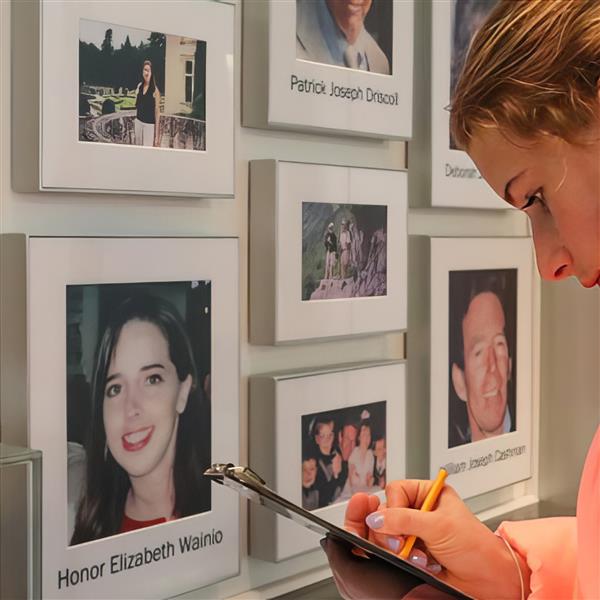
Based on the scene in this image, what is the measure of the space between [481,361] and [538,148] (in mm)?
771

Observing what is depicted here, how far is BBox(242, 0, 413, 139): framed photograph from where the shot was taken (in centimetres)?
100

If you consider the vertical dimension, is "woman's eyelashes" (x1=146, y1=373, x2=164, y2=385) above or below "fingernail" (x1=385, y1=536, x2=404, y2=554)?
above

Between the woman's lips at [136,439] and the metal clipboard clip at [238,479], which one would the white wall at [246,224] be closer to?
the woman's lips at [136,439]

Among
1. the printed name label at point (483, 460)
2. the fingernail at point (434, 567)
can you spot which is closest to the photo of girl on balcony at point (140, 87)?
the fingernail at point (434, 567)

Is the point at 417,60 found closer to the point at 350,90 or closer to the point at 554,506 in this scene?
the point at 350,90

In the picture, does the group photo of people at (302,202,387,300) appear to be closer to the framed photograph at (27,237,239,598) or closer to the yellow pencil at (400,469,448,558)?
the framed photograph at (27,237,239,598)

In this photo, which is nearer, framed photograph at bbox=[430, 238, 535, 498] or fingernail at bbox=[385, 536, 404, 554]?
fingernail at bbox=[385, 536, 404, 554]

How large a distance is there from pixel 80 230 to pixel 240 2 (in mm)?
305

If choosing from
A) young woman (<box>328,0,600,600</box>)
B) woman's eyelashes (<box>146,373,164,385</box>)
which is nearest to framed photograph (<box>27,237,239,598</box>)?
woman's eyelashes (<box>146,373,164,385</box>)

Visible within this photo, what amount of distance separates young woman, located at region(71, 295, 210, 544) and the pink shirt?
1.00 feet

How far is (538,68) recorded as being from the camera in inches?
22.2

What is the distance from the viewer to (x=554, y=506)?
149 cm

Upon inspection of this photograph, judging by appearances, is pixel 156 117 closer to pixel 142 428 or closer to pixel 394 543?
pixel 142 428

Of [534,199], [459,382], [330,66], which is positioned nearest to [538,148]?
[534,199]
